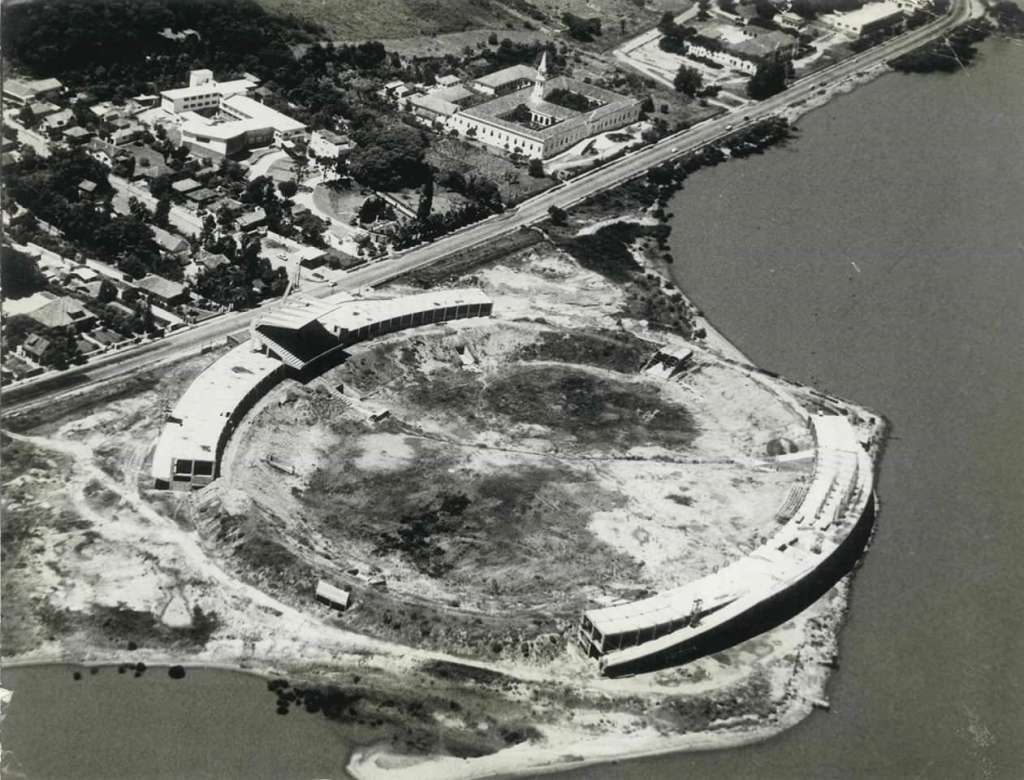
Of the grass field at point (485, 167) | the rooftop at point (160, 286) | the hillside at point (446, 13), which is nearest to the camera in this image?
the rooftop at point (160, 286)

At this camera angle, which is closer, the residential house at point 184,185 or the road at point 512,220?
the road at point 512,220

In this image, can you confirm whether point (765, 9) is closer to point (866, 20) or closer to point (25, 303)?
point (866, 20)

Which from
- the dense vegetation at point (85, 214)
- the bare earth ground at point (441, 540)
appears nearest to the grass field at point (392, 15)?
the dense vegetation at point (85, 214)

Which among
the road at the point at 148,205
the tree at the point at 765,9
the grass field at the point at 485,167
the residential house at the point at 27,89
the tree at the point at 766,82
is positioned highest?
the tree at the point at 765,9

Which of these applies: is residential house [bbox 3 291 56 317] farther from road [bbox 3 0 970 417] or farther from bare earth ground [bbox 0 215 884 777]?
bare earth ground [bbox 0 215 884 777]

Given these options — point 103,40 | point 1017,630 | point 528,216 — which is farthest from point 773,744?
point 103,40

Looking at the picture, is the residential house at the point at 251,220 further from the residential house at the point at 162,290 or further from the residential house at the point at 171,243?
the residential house at the point at 162,290
